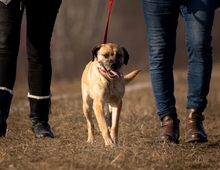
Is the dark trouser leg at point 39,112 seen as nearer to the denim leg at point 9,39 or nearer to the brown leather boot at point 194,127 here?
the denim leg at point 9,39

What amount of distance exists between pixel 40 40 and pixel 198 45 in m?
1.37

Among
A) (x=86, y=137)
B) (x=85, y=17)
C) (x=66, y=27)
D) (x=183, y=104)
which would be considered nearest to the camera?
(x=86, y=137)

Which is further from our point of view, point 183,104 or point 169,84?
point 183,104

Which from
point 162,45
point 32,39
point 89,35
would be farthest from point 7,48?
point 89,35

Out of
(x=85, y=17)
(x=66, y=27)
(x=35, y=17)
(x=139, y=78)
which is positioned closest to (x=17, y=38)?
(x=35, y=17)

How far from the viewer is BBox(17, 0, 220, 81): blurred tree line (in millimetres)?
21359

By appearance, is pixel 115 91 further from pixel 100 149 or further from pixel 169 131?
pixel 100 149

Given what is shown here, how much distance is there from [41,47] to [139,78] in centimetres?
1404

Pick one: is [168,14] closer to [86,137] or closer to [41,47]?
[41,47]

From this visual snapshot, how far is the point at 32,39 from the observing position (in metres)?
5.97

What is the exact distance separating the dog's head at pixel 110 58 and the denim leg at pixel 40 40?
1.50 feet

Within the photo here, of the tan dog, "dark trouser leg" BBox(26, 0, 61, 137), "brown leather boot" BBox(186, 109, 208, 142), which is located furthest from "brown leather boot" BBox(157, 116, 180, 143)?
"dark trouser leg" BBox(26, 0, 61, 137)

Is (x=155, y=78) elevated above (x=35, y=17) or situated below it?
below

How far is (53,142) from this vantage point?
18.7 ft
